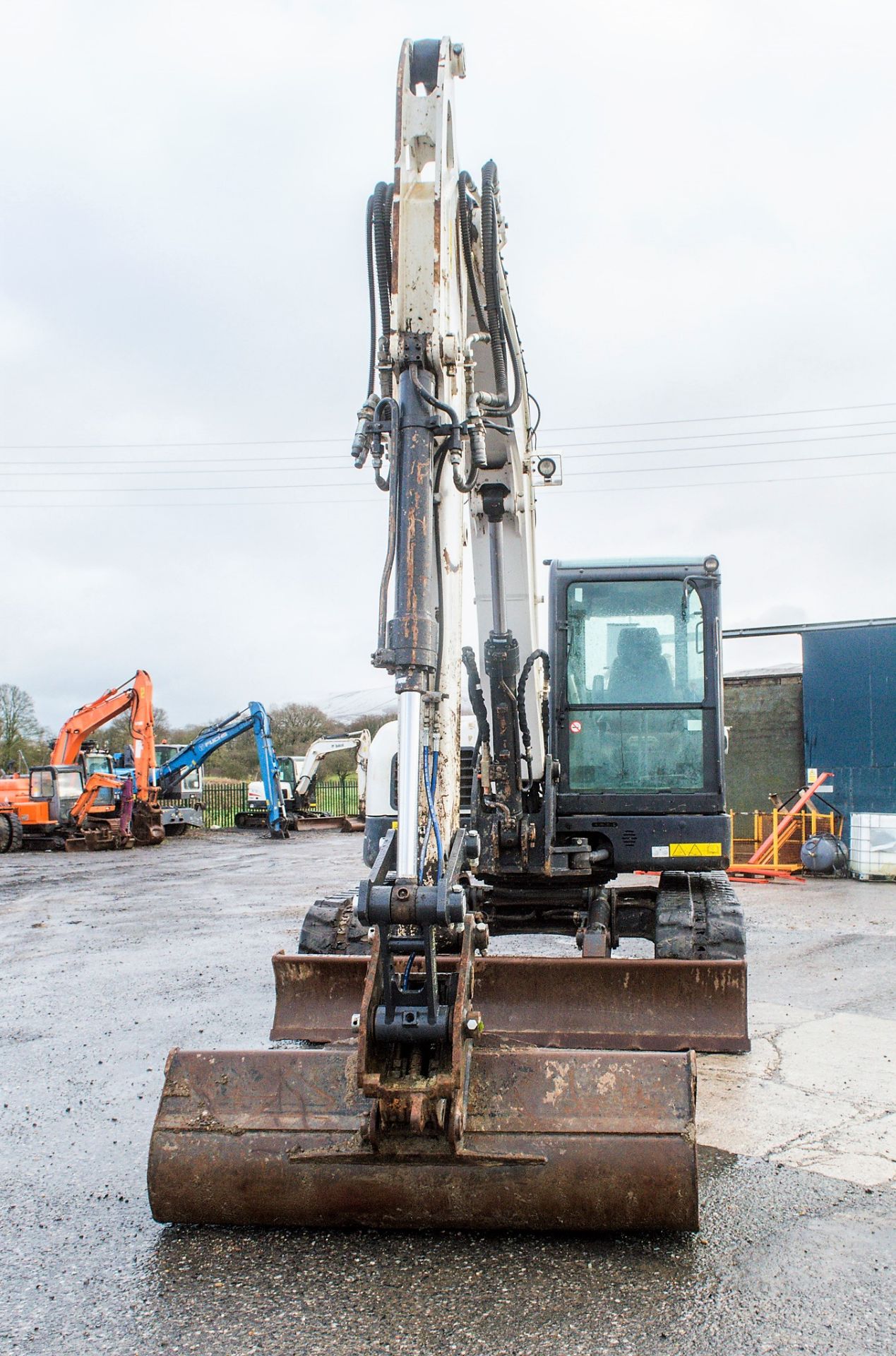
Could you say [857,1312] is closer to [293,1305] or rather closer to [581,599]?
[293,1305]

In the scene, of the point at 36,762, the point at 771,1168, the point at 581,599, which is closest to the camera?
the point at 771,1168

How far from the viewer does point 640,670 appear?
22.7ft

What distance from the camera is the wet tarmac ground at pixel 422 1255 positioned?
3000 millimetres

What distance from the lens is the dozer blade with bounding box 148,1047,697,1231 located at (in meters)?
3.46

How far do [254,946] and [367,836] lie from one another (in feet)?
10.3

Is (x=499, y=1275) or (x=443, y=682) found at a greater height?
(x=443, y=682)

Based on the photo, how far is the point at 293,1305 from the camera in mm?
3137

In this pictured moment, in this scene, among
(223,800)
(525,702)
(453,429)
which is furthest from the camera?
(223,800)

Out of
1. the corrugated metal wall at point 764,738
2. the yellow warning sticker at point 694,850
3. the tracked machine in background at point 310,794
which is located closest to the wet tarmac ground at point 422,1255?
the yellow warning sticker at point 694,850

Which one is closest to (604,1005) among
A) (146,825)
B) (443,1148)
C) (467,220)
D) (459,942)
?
(459,942)

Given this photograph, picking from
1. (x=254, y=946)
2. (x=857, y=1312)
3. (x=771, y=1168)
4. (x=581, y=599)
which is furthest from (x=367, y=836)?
(x=857, y=1312)

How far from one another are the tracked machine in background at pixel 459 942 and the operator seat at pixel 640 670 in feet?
0.50

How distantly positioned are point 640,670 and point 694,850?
1.15 metres

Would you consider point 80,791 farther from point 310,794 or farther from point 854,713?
point 854,713
